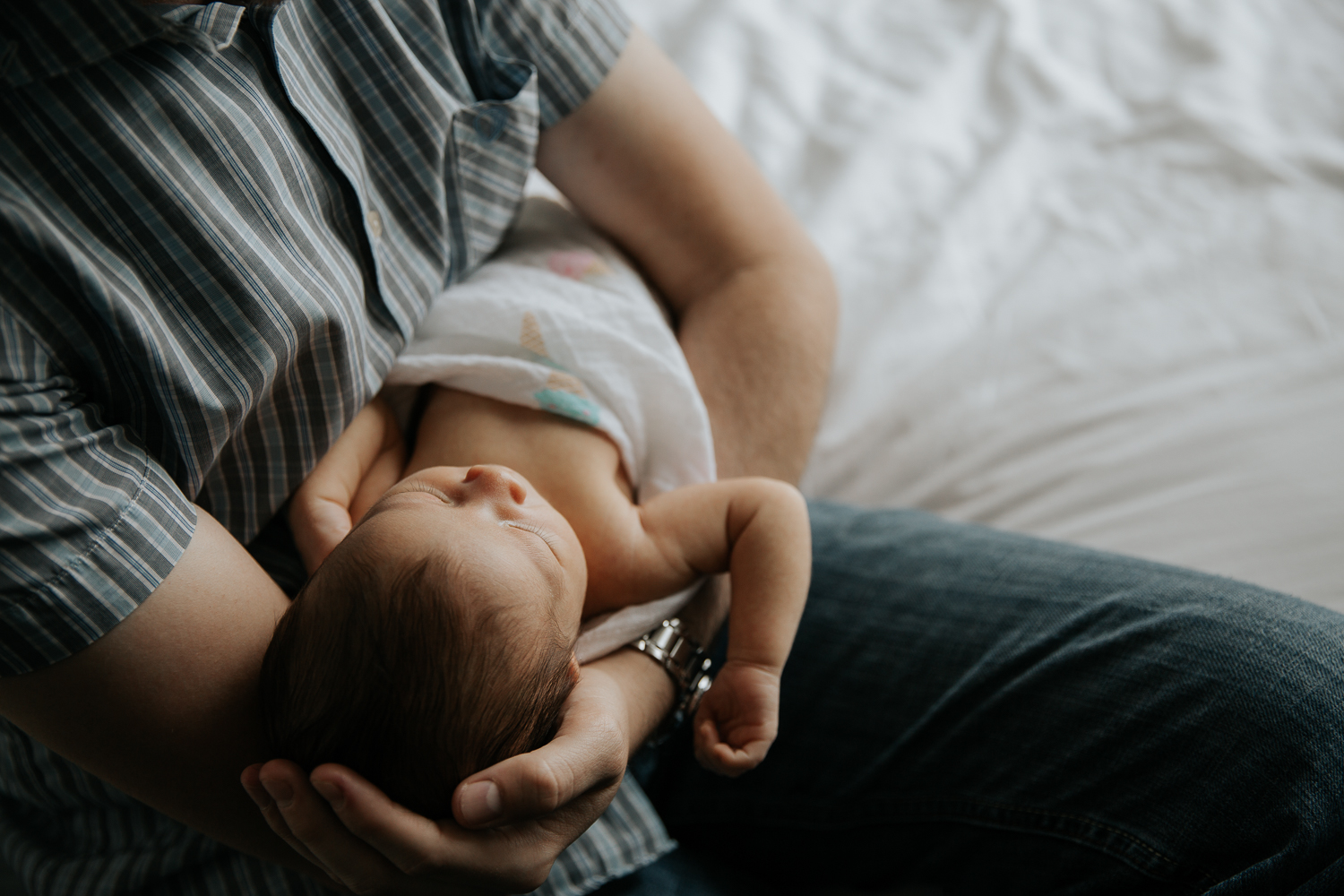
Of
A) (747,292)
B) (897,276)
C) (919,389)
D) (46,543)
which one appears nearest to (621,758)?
(46,543)

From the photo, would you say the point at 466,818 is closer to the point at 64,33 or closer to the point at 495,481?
the point at 495,481

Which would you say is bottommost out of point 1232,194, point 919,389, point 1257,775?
point 1257,775

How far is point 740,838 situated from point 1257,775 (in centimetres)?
50

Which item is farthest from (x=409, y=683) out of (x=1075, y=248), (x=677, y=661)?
(x=1075, y=248)

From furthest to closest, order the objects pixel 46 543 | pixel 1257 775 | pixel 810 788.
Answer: pixel 810 788 < pixel 1257 775 < pixel 46 543

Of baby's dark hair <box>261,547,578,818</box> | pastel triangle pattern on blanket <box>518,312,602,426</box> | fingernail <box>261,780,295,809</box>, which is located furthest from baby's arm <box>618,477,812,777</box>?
fingernail <box>261,780,295,809</box>

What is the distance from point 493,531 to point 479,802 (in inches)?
8.1

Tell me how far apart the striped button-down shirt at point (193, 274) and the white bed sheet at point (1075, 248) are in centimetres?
63

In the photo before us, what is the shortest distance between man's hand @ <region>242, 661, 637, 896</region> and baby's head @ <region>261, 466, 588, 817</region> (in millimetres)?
27

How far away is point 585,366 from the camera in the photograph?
919 millimetres

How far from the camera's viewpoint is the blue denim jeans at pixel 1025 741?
2.34 feet

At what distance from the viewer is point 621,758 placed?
0.69 meters

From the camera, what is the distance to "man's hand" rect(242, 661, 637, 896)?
60cm

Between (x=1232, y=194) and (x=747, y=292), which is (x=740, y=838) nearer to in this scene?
(x=747, y=292)
